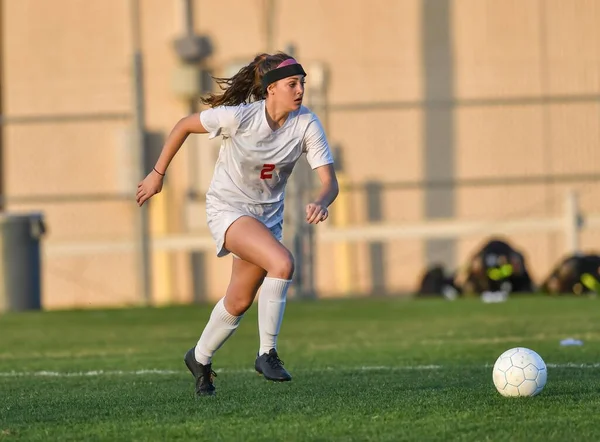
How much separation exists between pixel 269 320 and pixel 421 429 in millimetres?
1722

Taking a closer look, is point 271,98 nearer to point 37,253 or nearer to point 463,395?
point 463,395

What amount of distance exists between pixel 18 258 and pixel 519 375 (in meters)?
11.4

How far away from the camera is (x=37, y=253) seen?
17.3 meters

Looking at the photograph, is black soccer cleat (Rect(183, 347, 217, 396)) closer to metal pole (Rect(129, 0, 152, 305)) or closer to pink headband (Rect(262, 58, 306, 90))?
pink headband (Rect(262, 58, 306, 90))

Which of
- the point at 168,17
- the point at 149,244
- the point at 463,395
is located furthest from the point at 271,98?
the point at 168,17

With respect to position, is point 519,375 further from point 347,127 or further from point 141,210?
point 347,127

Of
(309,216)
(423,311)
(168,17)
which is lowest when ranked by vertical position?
(423,311)

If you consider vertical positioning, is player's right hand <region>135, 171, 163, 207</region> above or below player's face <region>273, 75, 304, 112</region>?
below

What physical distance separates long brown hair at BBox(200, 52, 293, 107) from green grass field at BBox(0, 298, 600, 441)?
153 cm

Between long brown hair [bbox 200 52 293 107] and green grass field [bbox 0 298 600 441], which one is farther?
long brown hair [bbox 200 52 293 107]

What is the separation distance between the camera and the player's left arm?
6863mm

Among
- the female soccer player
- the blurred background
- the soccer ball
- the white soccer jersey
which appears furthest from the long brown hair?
the blurred background

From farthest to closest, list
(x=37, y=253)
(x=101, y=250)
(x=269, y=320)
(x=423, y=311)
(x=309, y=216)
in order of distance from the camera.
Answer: (x=101, y=250)
(x=37, y=253)
(x=423, y=311)
(x=269, y=320)
(x=309, y=216)

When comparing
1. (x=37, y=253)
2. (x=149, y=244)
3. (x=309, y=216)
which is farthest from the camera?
(x=149, y=244)
